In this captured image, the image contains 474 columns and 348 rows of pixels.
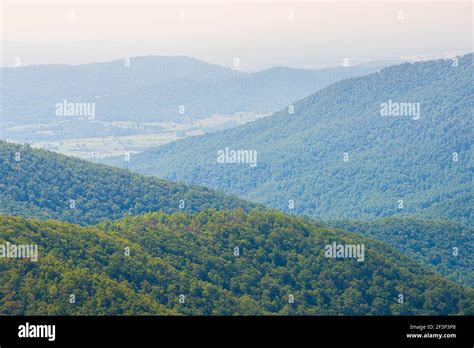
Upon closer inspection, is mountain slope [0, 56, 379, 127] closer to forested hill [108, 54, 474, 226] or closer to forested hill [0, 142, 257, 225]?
forested hill [108, 54, 474, 226]

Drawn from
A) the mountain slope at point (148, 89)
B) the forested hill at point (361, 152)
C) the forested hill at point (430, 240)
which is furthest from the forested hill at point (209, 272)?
the mountain slope at point (148, 89)

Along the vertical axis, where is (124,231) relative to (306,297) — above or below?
above

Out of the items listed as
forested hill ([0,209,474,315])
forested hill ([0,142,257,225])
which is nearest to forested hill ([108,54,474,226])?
forested hill ([0,142,257,225])

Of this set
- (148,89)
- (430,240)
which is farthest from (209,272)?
(148,89)

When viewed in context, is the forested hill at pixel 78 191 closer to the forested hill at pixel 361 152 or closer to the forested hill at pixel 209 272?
the forested hill at pixel 209 272

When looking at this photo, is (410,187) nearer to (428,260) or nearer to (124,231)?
(428,260)
